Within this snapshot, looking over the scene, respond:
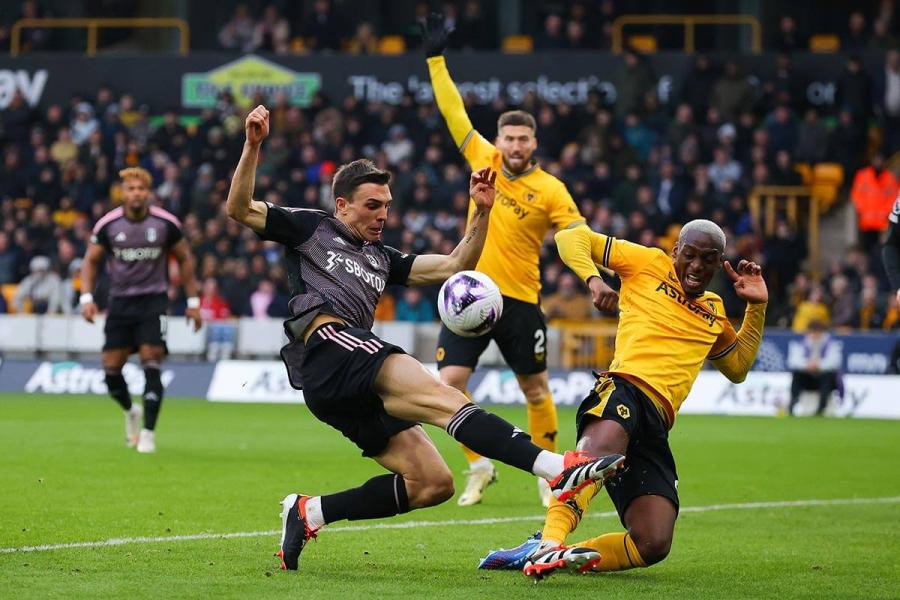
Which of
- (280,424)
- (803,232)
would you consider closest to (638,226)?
(803,232)

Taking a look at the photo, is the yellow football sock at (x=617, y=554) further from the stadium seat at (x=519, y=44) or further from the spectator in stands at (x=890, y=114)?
the stadium seat at (x=519, y=44)

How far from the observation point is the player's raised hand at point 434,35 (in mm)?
11617

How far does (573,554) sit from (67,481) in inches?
229

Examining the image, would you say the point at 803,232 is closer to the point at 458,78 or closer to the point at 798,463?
the point at 458,78

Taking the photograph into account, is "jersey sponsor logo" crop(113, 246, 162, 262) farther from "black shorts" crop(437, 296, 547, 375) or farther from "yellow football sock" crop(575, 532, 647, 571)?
"yellow football sock" crop(575, 532, 647, 571)

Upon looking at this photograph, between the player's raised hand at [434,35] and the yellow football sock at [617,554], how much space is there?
4.96 metres

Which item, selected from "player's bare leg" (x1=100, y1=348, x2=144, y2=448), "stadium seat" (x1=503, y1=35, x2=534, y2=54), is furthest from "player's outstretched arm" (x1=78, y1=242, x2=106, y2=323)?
"stadium seat" (x1=503, y1=35, x2=534, y2=54)

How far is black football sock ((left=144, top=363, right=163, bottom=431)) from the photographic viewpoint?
568 inches

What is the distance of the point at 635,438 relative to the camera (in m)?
7.89

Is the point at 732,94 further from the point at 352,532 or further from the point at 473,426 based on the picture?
the point at 473,426

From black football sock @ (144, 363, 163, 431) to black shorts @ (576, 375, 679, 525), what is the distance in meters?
7.31

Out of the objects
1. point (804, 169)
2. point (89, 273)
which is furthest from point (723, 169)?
point (89, 273)

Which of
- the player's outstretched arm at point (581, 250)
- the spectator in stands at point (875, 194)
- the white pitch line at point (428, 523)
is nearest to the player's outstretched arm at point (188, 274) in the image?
the white pitch line at point (428, 523)

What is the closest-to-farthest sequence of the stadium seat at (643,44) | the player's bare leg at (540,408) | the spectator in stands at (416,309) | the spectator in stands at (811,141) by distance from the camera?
the player's bare leg at (540,408)
the spectator in stands at (416,309)
the spectator in stands at (811,141)
the stadium seat at (643,44)
